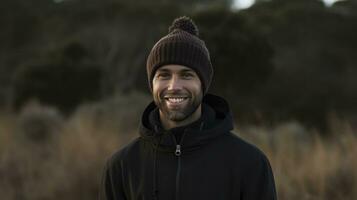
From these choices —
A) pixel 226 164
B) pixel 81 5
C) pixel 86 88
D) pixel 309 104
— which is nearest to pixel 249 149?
pixel 226 164

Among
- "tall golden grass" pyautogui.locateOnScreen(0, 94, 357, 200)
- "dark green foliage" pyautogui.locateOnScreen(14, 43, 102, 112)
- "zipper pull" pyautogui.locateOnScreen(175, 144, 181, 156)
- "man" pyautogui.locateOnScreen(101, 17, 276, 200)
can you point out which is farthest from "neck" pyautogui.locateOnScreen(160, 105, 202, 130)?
"dark green foliage" pyautogui.locateOnScreen(14, 43, 102, 112)

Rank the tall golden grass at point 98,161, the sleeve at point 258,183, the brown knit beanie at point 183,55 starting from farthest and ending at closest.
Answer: the tall golden grass at point 98,161
the brown knit beanie at point 183,55
the sleeve at point 258,183

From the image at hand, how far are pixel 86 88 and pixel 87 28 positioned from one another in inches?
194

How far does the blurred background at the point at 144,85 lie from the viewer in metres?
7.38

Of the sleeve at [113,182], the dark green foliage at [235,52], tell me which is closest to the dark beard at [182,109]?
the sleeve at [113,182]

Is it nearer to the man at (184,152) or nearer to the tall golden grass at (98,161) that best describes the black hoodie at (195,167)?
the man at (184,152)

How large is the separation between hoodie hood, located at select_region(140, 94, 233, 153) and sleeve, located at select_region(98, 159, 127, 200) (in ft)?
0.54

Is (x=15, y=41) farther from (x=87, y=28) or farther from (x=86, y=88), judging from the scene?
(x=86, y=88)

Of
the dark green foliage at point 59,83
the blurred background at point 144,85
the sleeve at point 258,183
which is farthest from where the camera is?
the dark green foliage at point 59,83

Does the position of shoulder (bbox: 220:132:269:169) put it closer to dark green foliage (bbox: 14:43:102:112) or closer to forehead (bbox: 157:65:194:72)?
forehead (bbox: 157:65:194:72)

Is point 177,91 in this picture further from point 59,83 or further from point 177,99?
point 59,83

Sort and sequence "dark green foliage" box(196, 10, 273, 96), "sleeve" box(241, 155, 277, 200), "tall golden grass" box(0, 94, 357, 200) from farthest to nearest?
"dark green foliage" box(196, 10, 273, 96) → "tall golden grass" box(0, 94, 357, 200) → "sleeve" box(241, 155, 277, 200)

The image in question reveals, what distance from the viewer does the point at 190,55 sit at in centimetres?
258

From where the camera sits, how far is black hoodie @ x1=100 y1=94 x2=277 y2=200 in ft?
8.11
